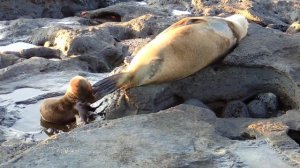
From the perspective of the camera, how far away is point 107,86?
553cm

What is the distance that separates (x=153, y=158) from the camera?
4051mm

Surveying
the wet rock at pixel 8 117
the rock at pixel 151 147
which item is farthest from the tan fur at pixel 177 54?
the wet rock at pixel 8 117

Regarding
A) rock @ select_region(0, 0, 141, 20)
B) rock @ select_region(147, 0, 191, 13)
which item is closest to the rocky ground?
rock @ select_region(0, 0, 141, 20)

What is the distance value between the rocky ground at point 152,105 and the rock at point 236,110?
10 millimetres

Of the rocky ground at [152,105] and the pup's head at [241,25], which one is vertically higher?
the pup's head at [241,25]

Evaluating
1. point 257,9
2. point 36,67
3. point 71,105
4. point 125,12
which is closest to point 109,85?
point 71,105

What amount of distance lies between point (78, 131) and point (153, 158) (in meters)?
0.81

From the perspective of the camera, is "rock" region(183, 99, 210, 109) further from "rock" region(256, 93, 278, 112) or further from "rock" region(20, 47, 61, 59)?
"rock" region(20, 47, 61, 59)

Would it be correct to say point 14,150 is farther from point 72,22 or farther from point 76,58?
point 72,22

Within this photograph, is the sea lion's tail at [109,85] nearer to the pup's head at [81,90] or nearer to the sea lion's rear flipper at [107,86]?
the sea lion's rear flipper at [107,86]

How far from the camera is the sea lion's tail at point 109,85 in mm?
5473

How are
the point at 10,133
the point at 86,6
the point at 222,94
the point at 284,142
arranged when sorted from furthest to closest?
the point at 86,6, the point at 222,94, the point at 10,133, the point at 284,142

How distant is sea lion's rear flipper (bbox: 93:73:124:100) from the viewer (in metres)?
5.47

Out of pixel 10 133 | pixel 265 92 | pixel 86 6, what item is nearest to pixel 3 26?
pixel 86 6
